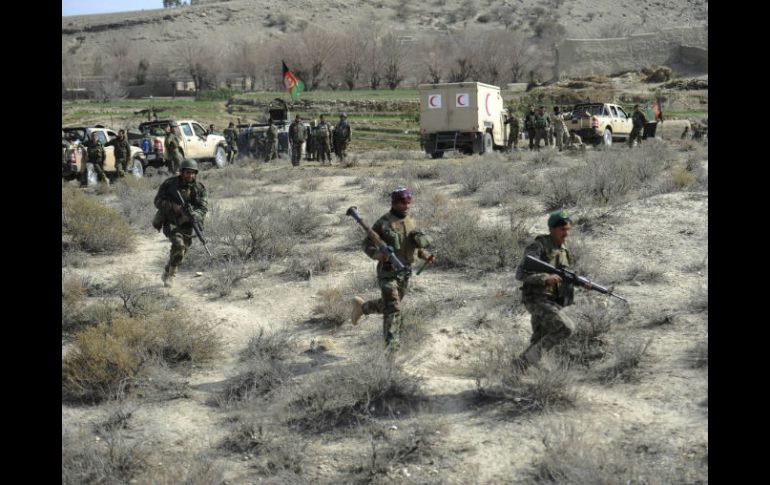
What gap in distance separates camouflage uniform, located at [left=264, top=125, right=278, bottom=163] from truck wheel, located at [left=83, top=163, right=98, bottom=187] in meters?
5.63

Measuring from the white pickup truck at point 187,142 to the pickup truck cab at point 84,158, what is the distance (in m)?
0.39

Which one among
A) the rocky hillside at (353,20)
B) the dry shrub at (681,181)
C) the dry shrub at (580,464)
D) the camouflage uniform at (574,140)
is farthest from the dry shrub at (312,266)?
the rocky hillside at (353,20)

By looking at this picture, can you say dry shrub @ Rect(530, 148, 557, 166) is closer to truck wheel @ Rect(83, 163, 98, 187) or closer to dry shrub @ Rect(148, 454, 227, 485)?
truck wheel @ Rect(83, 163, 98, 187)

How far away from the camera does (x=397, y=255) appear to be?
656 cm

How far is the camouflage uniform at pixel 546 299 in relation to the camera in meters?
Result: 5.66

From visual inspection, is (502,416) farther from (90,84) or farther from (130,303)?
(90,84)

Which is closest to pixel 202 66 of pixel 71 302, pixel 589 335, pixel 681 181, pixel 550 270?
pixel 681 181

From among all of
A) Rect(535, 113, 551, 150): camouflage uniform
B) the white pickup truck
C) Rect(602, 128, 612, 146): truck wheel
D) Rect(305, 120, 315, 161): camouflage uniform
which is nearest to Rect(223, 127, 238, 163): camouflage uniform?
the white pickup truck

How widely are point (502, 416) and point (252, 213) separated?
6.89 m

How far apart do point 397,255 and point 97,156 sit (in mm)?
12981

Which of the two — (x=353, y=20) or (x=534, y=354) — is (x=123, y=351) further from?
(x=353, y=20)

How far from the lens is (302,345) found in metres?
7.40

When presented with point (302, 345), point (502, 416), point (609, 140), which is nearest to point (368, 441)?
point (502, 416)
